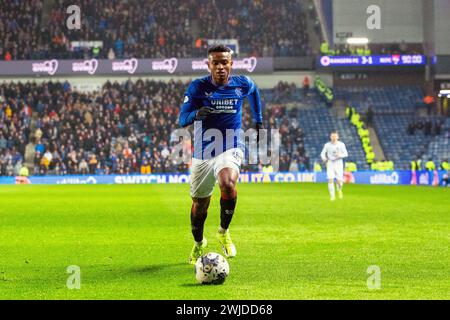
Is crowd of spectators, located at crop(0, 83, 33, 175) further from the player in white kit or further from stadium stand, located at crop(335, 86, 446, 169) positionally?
the player in white kit

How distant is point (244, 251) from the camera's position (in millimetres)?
13320

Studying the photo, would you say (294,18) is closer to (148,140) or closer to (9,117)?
(148,140)

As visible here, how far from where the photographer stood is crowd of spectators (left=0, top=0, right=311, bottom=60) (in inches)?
2256

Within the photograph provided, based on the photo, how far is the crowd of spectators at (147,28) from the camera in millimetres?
57312

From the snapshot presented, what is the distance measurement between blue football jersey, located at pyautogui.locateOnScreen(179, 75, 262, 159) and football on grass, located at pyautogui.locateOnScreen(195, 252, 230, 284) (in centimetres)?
238

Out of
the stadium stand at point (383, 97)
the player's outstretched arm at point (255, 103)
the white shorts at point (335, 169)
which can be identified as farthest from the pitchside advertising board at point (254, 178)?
the player's outstretched arm at point (255, 103)

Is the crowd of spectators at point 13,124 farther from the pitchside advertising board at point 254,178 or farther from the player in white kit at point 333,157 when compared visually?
the player in white kit at point 333,157

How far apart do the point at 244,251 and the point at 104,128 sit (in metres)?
40.2

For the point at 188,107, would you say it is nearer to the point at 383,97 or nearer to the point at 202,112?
the point at 202,112

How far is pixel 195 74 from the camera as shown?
58.9 metres

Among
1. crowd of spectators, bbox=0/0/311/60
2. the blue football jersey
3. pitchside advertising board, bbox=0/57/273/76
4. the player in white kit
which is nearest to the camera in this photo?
the blue football jersey

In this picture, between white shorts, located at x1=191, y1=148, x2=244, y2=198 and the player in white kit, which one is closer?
white shorts, located at x1=191, y1=148, x2=244, y2=198

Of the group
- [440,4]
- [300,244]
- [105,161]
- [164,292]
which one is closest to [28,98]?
[105,161]

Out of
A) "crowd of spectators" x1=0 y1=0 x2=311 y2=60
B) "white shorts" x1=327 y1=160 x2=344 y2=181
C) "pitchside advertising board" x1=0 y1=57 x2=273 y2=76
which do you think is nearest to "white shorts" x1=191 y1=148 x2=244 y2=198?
Answer: "white shorts" x1=327 y1=160 x2=344 y2=181
